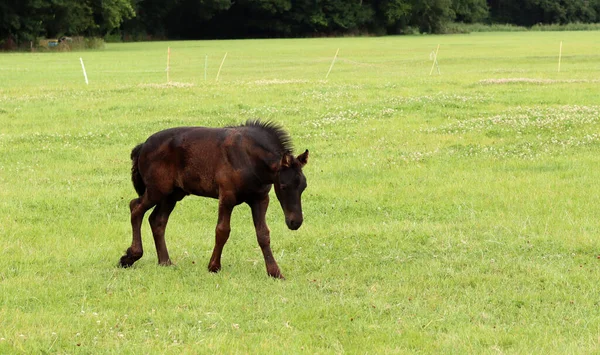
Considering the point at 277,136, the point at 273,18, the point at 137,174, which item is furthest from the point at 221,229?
the point at 273,18

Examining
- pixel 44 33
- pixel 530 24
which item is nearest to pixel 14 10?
pixel 44 33

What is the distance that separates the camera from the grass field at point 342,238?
25.1ft

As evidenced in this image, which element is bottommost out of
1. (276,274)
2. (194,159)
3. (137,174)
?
(276,274)

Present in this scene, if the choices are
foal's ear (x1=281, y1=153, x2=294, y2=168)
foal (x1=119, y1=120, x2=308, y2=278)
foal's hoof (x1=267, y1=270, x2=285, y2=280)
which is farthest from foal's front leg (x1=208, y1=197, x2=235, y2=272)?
foal's ear (x1=281, y1=153, x2=294, y2=168)

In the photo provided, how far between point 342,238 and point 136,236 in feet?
9.80

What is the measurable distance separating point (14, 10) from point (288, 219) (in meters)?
76.2

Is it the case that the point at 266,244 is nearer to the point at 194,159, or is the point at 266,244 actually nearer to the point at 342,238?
the point at 194,159

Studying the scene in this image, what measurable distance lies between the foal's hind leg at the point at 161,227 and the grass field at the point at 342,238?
Answer: 304 millimetres

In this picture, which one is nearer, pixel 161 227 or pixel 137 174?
pixel 161 227

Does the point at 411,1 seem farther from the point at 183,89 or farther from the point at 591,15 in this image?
the point at 183,89

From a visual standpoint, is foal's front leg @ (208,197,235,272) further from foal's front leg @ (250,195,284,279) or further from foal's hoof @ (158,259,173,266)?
foal's hoof @ (158,259,173,266)

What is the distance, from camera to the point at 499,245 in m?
10.8

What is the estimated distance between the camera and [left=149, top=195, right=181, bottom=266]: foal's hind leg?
33.0ft

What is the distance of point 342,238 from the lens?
37.3 feet
